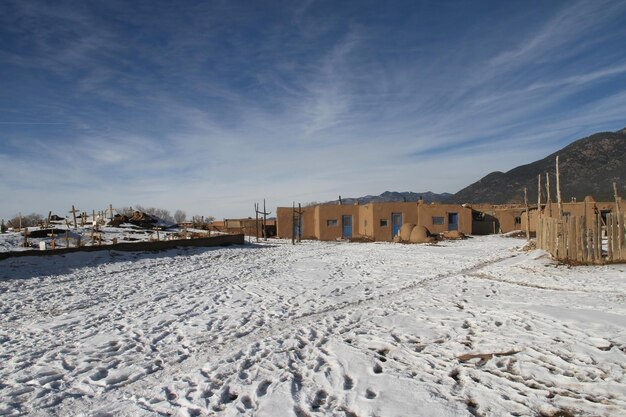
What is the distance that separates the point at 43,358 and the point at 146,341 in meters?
1.46

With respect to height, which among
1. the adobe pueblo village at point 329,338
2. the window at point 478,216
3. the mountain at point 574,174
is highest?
the mountain at point 574,174

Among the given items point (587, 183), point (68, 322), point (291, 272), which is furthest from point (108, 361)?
point (587, 183)

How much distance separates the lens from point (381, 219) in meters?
37.3

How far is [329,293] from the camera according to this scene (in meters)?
10.6

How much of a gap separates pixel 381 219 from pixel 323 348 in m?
31.9

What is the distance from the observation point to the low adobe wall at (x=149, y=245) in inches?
704

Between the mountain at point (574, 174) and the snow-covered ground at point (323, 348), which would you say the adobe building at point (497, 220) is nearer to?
the snow-covered ground at point (323, 348)

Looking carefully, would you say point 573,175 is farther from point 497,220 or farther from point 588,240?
point 588,240

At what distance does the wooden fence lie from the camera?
13.0 meters

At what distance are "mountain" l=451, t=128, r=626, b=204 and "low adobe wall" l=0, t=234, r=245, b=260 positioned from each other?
65.9m

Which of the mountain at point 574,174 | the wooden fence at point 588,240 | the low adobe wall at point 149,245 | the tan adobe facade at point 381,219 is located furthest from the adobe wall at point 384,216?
the mountain at point 574,174

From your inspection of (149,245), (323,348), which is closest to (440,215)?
(149,245)

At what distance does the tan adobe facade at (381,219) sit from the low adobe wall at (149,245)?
901cm

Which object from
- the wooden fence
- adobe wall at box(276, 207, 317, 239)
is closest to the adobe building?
adobe wall at box(276, 207, 317, 239)
